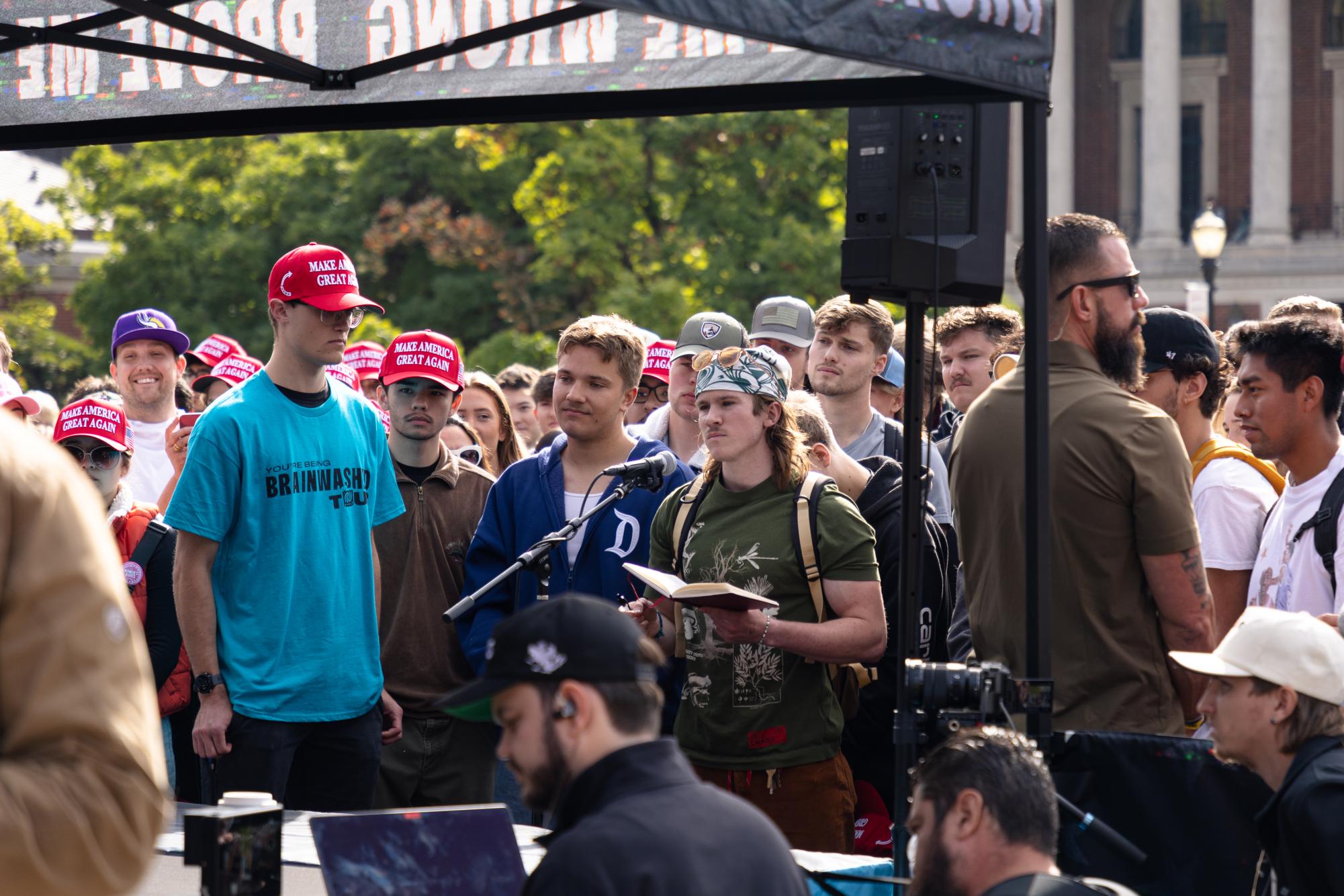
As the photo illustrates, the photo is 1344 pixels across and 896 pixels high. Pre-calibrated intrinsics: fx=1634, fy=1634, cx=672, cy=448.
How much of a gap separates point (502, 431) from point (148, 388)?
6.12 feet

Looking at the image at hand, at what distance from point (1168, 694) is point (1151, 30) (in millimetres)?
43450

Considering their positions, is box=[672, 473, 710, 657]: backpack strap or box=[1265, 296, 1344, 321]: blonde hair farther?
box=[1265, 296, 1344, 321]: blonde hair

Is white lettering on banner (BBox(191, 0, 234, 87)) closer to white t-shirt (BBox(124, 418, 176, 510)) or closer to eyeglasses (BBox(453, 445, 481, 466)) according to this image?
eyeglasses (BBox(453, 445, 481, 466))

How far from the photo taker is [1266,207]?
43.7m

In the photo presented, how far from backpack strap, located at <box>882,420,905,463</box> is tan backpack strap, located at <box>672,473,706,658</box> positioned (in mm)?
1387

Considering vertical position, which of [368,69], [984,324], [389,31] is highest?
[389,31]

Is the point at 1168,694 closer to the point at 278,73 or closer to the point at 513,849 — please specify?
the point at 513,849

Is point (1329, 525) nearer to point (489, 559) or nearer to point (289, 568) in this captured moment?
point (489, 559)

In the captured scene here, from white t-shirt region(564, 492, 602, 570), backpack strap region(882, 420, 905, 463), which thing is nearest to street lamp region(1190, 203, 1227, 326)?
backpack strap region(882, 420, 905, 463)

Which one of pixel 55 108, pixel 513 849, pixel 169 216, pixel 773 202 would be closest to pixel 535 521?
pixel 55 108

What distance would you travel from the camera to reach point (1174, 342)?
563cm

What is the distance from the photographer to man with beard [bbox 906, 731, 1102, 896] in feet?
10.8

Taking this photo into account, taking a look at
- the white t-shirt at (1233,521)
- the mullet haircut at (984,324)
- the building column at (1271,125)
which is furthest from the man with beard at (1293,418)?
the building column at (1271,125)

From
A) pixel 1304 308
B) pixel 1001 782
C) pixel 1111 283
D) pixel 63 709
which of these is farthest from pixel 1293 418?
pixel 63 709
